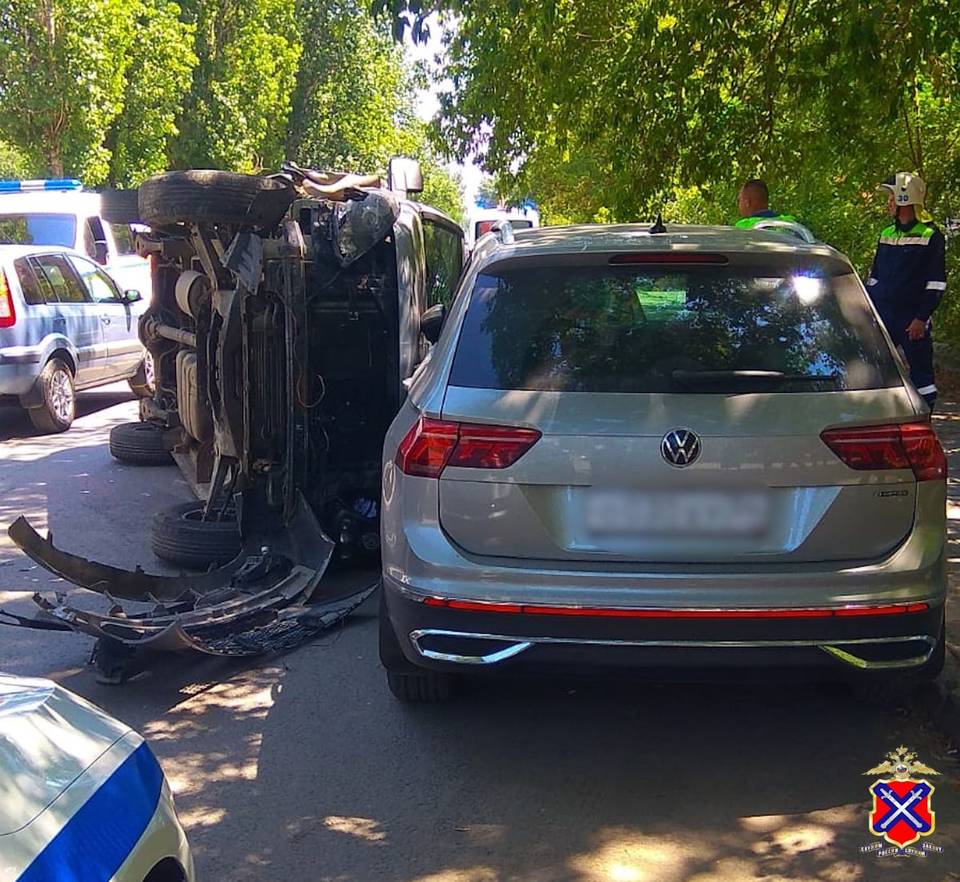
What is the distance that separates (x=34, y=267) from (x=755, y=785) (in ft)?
30.8

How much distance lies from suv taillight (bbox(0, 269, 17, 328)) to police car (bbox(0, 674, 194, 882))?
8.88 meters

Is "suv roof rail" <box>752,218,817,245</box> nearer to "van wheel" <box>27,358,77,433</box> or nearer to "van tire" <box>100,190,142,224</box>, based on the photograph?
"van wheel" <box>27,358,77,433</box>

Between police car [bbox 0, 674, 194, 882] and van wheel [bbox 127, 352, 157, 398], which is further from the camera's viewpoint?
van wheel [bbox 127, 352, 157, 398]

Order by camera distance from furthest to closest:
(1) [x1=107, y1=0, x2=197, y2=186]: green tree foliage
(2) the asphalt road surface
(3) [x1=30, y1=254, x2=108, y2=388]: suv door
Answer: (1) [x1=107, y1=0, x2=197, y2=186]: green tree foliage
(3) [x1=30, y1=254, x2=108, y2=388]: suv door
(2) the asphalt road surface

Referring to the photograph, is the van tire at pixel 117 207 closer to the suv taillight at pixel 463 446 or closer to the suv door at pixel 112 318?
the suv door at pixel 112 318

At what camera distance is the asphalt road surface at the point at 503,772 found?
348 centimetres

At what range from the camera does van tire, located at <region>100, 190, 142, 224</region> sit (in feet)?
52.3

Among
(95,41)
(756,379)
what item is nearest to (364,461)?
(756,379)

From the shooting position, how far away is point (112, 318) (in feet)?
40.9

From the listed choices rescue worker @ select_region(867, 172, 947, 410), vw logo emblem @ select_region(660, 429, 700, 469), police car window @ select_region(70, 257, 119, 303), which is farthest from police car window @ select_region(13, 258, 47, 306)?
vw logo emblem @ select_region(660, 429, 700, 469)

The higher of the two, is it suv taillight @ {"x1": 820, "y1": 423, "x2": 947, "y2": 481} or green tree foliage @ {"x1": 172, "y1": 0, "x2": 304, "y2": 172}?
green tree foliage @ {"x1": 172, "y1": 0, "x2": 304, "y2": 172}
